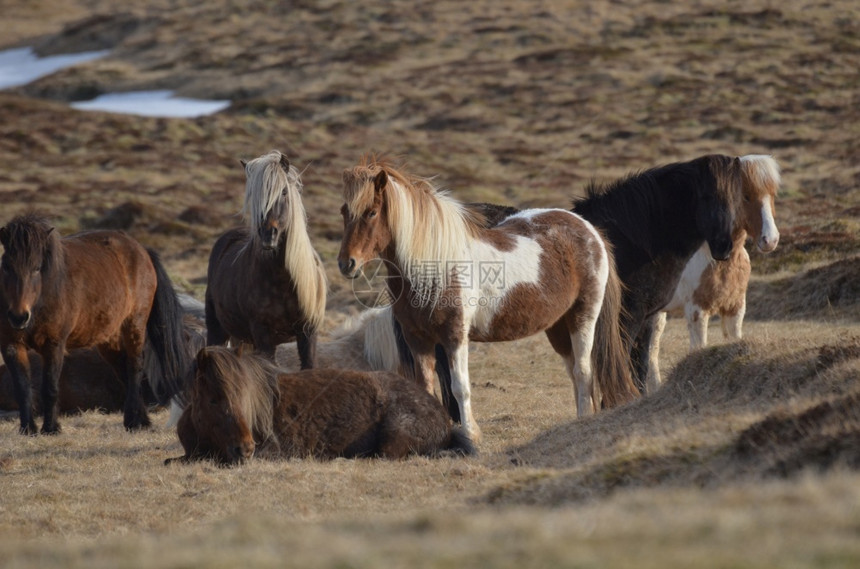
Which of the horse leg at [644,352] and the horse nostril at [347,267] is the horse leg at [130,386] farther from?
the horse leg at [644,352]

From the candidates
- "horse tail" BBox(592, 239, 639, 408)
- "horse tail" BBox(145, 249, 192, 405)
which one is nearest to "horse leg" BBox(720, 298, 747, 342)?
"horse tail" BBox(592, 239, 639, 408)

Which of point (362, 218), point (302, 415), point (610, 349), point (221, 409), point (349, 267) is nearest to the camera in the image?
point (221, 409)

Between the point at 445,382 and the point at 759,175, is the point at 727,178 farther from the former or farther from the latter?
the point at 445,382

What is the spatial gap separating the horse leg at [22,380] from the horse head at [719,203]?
690 cm

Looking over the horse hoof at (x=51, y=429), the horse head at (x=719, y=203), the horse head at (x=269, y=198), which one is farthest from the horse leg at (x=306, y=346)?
the horse head at (x=719, y=203)

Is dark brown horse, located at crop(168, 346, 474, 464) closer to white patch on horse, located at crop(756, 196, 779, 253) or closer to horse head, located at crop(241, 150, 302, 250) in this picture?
horse head, located at crop(241, 150, 302, 250)

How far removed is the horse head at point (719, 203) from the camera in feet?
34.0

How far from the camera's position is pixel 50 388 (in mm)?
10672

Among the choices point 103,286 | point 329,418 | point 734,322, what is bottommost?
point 734,322

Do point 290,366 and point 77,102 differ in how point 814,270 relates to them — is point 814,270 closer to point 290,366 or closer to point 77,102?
point 290,366

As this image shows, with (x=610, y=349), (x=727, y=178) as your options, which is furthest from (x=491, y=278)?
(x=727, y=178)

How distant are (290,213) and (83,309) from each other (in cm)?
256

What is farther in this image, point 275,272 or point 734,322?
point 734,322

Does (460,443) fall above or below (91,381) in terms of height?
above
